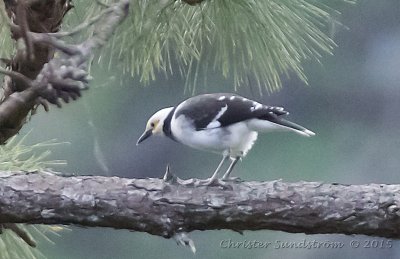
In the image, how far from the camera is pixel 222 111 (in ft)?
3.56

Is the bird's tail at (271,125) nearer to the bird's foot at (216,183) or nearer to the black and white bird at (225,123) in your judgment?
the black and white bird at (225,123)

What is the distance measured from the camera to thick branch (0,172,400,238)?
900 mm

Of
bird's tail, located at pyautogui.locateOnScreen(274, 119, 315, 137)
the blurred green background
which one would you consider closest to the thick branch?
bird's tail, located at pyautogui.locateOnScreen(274, 119, 315, 137)

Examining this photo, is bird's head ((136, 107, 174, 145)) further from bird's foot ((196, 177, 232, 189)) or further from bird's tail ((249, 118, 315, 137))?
bird's foot ((196, 177, 232, 189))

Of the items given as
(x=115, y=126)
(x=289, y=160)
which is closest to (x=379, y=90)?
(x=289, y=160)

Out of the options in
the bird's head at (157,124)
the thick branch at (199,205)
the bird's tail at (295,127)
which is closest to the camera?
the thick branch at (199,205)

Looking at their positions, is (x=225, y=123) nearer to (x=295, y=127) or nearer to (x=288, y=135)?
(x=295, y=127)

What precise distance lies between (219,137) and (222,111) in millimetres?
27

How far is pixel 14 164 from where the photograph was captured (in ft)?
3.66

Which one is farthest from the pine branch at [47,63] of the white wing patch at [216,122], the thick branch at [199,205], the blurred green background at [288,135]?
the blurred green background at [288,135]

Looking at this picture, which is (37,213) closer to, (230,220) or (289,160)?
(230,220)

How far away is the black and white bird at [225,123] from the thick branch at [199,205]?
140 mm

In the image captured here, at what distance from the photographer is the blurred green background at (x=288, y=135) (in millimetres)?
2463

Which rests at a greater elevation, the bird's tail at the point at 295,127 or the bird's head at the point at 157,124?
the bird's tail at the point at 295,127
